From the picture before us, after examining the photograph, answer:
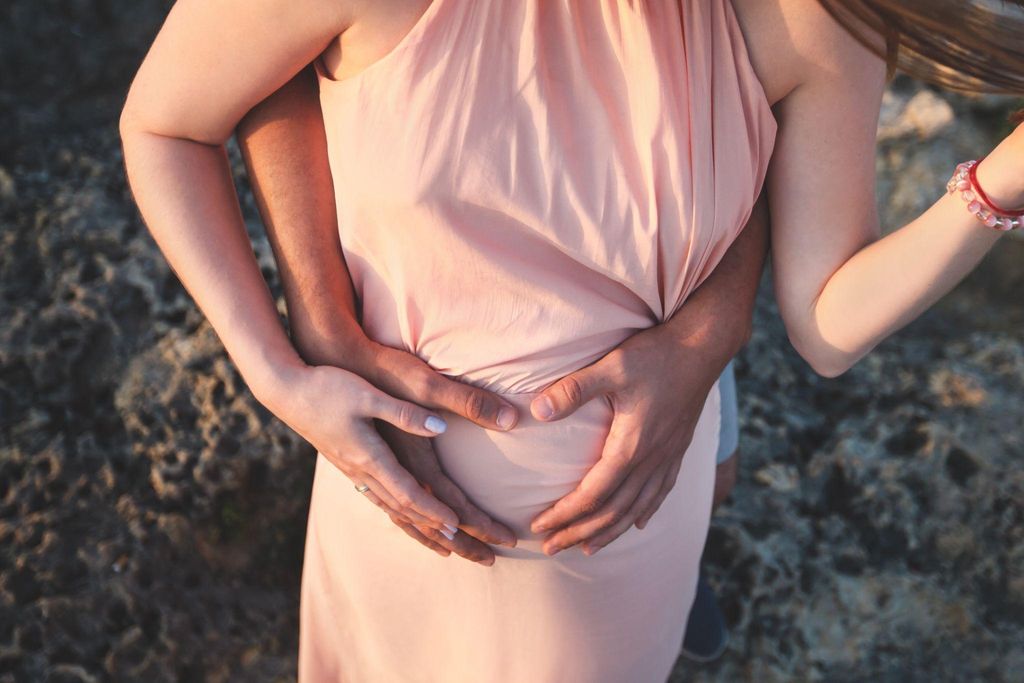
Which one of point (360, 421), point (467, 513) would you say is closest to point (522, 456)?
point (467, 513)

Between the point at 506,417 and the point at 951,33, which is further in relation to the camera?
the point at 506,417

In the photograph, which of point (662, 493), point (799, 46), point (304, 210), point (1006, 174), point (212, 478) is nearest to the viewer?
point (1006, 174)

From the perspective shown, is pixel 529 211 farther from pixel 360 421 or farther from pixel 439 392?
pixel 360 421

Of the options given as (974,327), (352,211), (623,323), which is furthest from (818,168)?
(974,327)

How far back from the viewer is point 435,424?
1281 millimetres

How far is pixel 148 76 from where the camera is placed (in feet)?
4.01

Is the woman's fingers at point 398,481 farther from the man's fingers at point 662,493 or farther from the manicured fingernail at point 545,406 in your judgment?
A: the man's fingers at point 662,493

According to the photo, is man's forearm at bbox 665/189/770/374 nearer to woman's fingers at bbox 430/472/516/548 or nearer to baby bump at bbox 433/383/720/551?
baby bump at bbox 433/383/720/551

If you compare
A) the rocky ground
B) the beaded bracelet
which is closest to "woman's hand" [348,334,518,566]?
the beaded bracelet

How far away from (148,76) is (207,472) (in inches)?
43.4

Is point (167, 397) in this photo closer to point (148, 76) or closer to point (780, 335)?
point (148, 76)

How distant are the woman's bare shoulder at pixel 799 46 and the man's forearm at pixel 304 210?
24.6 inches

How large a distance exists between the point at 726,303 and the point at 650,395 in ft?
0.68

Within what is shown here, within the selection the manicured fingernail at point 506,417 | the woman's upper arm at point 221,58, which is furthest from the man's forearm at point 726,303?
the woman's upper arm at point 221,58
